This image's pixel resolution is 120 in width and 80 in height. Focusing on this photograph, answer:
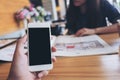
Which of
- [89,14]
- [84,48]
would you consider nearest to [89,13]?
[89,14]

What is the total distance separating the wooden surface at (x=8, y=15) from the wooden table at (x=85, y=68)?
1.25 meters

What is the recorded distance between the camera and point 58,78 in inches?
23.0

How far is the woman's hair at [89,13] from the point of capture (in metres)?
1.62

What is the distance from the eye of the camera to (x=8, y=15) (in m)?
2.07

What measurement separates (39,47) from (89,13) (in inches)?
46.0

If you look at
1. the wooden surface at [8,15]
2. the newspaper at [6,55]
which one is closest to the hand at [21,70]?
the newspaper at [6,55]

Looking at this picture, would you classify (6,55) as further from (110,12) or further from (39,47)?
(110,12)

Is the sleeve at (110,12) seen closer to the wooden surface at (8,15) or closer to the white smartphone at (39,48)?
the wooden surface at (8,15)

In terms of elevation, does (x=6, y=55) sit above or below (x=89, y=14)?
below

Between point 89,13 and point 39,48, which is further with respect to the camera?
point 89,13

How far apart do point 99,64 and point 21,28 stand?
1662mm

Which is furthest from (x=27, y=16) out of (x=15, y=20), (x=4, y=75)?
(x=4, y=75)

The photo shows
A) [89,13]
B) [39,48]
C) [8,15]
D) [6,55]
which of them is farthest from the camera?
[8,15]

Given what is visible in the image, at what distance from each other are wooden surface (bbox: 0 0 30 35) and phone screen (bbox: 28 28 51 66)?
1353 millimetres
